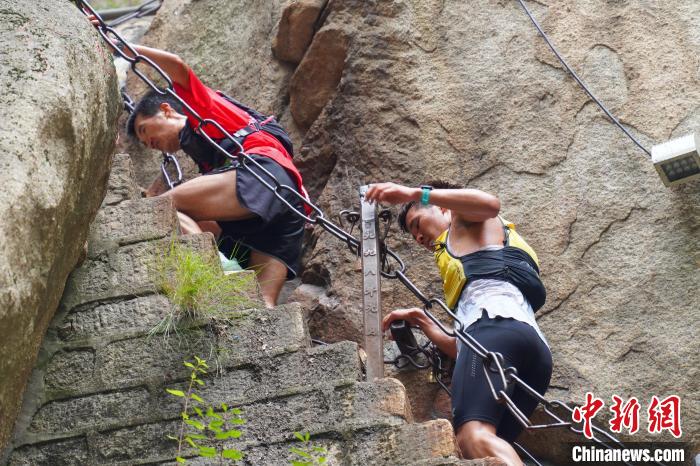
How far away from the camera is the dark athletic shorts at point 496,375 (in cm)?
472

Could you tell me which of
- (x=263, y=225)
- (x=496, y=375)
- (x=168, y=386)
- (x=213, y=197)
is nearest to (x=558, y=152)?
(x=263, y=225)

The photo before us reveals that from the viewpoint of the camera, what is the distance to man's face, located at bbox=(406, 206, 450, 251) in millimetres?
5652

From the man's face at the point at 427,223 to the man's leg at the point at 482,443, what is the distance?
121 cm

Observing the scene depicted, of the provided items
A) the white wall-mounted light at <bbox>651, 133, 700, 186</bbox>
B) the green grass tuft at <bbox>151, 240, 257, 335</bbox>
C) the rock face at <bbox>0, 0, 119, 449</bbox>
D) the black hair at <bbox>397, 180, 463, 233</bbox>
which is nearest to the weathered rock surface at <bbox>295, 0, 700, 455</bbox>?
the white wall-mounted light at <bbox>651, 133, 700, 186</bbox>

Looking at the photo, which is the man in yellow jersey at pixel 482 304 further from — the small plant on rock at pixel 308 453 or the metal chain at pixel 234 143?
the small plant on rock at pixel 308 453

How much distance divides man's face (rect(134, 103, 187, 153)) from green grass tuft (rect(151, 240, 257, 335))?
5.41ft

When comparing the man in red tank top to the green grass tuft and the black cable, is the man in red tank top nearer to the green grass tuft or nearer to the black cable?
the green grass tuft

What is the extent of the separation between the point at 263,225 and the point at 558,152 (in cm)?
206

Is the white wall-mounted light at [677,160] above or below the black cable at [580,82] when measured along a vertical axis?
below

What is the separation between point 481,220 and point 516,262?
25cm

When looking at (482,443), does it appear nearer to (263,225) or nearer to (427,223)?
(427,223)

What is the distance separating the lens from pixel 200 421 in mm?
4543

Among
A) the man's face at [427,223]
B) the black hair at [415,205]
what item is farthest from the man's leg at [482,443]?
the black hair at [415,205]

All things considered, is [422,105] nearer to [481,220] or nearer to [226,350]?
[481,220]
